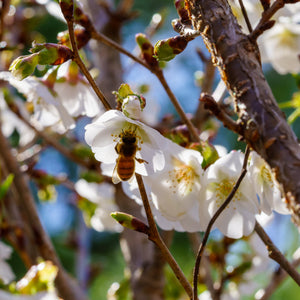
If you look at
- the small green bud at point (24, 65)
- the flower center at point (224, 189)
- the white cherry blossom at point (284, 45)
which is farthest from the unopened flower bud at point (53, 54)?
the white cherry blossom at point (284, 45)

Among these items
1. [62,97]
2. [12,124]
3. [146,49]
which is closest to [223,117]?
[146,49]

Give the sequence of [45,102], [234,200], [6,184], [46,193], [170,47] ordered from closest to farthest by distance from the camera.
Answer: [170,47] → [234,200] → [6,184] → [45,102] → [46,193]

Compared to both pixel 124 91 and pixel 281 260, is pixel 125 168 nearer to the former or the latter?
Answer: pixel 124 91

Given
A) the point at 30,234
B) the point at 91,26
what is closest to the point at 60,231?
the point at 30,234

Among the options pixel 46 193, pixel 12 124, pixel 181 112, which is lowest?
pixel 46 193

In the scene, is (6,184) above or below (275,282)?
above

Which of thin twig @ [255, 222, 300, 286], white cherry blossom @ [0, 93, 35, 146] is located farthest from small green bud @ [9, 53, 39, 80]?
A: white cherry blossom @ [0, 93, 35, 146]
